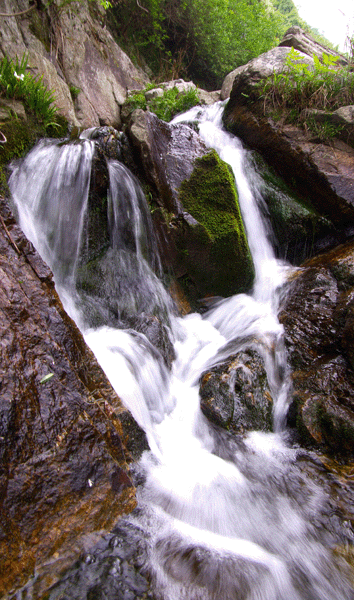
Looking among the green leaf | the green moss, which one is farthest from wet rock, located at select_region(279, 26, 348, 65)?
the green leaf

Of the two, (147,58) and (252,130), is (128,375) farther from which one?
(147,58)

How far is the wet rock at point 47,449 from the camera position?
1.54 meters

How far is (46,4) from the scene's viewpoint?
6.29 metres

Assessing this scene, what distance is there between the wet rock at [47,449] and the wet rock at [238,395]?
1.29 meters

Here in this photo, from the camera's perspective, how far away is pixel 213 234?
4824 mm

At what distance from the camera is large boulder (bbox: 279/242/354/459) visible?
3000 mm

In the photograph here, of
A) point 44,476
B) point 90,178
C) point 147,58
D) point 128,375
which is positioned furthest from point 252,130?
point 147,58

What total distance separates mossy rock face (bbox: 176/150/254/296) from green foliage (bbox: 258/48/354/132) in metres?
1.92

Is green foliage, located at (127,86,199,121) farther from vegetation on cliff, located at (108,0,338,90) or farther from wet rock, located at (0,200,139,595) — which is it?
wet rock, located at (0,200,139,595)

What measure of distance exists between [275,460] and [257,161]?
211 inches

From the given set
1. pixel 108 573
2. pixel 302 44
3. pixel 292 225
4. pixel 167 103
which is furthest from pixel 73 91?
pixel 108 573

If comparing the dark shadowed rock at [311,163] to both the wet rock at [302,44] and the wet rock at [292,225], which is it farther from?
the wet rock at [302,44]

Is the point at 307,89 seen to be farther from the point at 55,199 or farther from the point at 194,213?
the point at 55,199

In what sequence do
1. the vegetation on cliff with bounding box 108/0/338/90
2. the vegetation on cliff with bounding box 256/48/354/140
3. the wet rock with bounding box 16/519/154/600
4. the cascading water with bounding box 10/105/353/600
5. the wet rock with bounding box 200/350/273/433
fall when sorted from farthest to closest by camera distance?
1. the vegetation on cliff with bounding box 108/0/338/90
2. the vegetation on cliff with bounding box 256/48/354/140
3. the wet rock with bounding box 200/350/273/433
4. the cascading water with bounding box 10/105/353/600
5. the wet rock with bounding box 16/519/154/600
